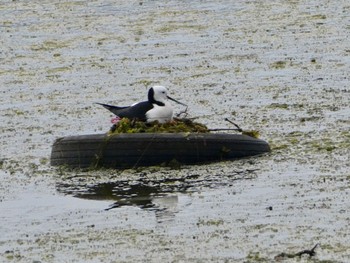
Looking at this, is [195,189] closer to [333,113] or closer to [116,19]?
[333,113]

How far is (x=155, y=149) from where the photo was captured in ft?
59.6

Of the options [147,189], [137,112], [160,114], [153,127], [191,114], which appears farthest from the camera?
[191,114]

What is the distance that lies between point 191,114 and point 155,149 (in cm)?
460

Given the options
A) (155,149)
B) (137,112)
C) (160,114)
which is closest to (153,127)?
(160,114)

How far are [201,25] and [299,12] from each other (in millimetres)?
2494

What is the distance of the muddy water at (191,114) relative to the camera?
14.0m

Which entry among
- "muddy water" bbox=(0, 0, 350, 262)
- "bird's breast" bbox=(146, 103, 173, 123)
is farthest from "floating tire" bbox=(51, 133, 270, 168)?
"bird's breast" bbox=(146, 103, 173, 123)

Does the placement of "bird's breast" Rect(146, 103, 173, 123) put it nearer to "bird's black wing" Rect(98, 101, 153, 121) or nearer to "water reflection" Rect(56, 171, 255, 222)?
"bird's black wing" Rect(98, 101, 153, 121)

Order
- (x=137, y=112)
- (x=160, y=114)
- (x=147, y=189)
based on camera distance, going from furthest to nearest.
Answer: (x=137, y=112)
(x=160, y=114)
(x=147, y=189)

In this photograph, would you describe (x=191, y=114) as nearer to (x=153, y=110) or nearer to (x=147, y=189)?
(x=153, y=110)

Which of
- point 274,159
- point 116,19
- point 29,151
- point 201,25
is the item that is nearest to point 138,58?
point 201,25

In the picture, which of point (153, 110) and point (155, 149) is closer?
point (155, 149)

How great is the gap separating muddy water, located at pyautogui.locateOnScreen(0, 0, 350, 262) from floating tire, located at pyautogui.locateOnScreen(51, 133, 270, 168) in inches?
8.6

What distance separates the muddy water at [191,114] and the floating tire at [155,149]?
219mm
